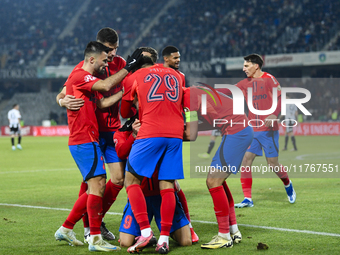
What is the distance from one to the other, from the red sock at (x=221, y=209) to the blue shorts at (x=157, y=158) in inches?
19.4

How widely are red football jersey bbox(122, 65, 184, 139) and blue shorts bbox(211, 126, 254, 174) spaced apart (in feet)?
2.00

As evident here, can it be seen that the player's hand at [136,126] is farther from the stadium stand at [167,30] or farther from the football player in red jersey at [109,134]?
the stadium stand at [167,30]

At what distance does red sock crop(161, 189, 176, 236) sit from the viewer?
4340mm

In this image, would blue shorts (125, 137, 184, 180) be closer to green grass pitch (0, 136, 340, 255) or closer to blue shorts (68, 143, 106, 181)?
blue shorts (68, 143, 106, 181)

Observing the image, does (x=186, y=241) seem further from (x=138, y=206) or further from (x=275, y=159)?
(x=275, y=159)

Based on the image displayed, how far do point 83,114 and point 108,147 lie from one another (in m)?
0.65

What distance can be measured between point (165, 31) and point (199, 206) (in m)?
33.4

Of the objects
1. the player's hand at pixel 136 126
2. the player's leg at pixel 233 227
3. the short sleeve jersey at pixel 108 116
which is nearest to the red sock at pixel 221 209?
the player's leg at pixel 233 227

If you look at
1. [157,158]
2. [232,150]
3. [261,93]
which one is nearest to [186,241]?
[157,158]

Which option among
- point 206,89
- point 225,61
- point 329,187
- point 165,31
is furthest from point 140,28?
point 206,89

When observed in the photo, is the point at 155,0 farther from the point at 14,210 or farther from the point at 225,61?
the point at 14,210

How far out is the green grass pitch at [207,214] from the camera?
461 centimetres

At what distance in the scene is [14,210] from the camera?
6863 millimetres

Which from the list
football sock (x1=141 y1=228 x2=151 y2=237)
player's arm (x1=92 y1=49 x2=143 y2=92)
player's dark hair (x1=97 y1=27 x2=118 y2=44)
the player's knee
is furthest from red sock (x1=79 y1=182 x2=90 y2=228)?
player's dark hair (x1=97 y1=27 x2=118 y2=44)
